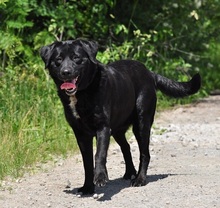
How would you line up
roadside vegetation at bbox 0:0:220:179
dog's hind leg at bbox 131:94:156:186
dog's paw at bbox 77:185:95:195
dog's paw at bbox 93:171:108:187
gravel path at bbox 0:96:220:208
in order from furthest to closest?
roadside vegetation at bbox 0:0:220:179 < dog's hind leg at bbox 131:94:156:186 < dog's paw at bbox 77:185:95:195 < gravel path at bbox 0:96:220:208 < dog's paw at bbox 93:171:108:187

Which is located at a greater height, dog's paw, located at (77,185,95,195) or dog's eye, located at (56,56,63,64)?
dog's eye, located at (56,56,63,64)

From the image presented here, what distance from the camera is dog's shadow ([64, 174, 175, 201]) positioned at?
7204 millimetres

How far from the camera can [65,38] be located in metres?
12.9

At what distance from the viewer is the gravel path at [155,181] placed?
22.7 feet

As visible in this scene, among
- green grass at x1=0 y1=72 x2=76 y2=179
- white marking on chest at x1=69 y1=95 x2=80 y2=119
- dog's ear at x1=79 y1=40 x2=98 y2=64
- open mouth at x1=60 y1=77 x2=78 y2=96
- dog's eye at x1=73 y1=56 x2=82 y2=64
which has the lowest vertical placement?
green grass at x1=0 y1=72 x2=76 y2=179

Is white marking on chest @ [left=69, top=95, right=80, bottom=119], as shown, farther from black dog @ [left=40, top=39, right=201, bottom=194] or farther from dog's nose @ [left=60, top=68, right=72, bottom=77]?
dog's nose @ [left=60, top=68, right=72, bottom=77]

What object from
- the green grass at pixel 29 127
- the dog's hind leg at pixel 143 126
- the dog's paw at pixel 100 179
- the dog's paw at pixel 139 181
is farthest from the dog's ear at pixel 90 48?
the green grass at pixel 29 127

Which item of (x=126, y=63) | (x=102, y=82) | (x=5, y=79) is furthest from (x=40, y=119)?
(x=102, y=82)

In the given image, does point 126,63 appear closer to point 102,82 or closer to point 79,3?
point 102,82

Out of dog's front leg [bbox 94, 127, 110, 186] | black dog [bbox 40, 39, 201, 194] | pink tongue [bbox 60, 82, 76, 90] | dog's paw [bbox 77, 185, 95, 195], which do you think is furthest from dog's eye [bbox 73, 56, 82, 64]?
dog's paw [bbox 77, 185, 95, 195]

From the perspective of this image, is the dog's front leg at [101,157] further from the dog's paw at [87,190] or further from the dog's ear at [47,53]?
the dog's ear at [47,53]

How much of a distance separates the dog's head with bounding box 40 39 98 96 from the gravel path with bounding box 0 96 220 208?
103cm

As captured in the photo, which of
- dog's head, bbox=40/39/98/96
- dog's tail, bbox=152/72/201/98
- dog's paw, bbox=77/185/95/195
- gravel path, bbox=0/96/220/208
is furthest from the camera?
dog's tail, bbox=152/72/201/98

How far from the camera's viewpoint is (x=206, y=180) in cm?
765
